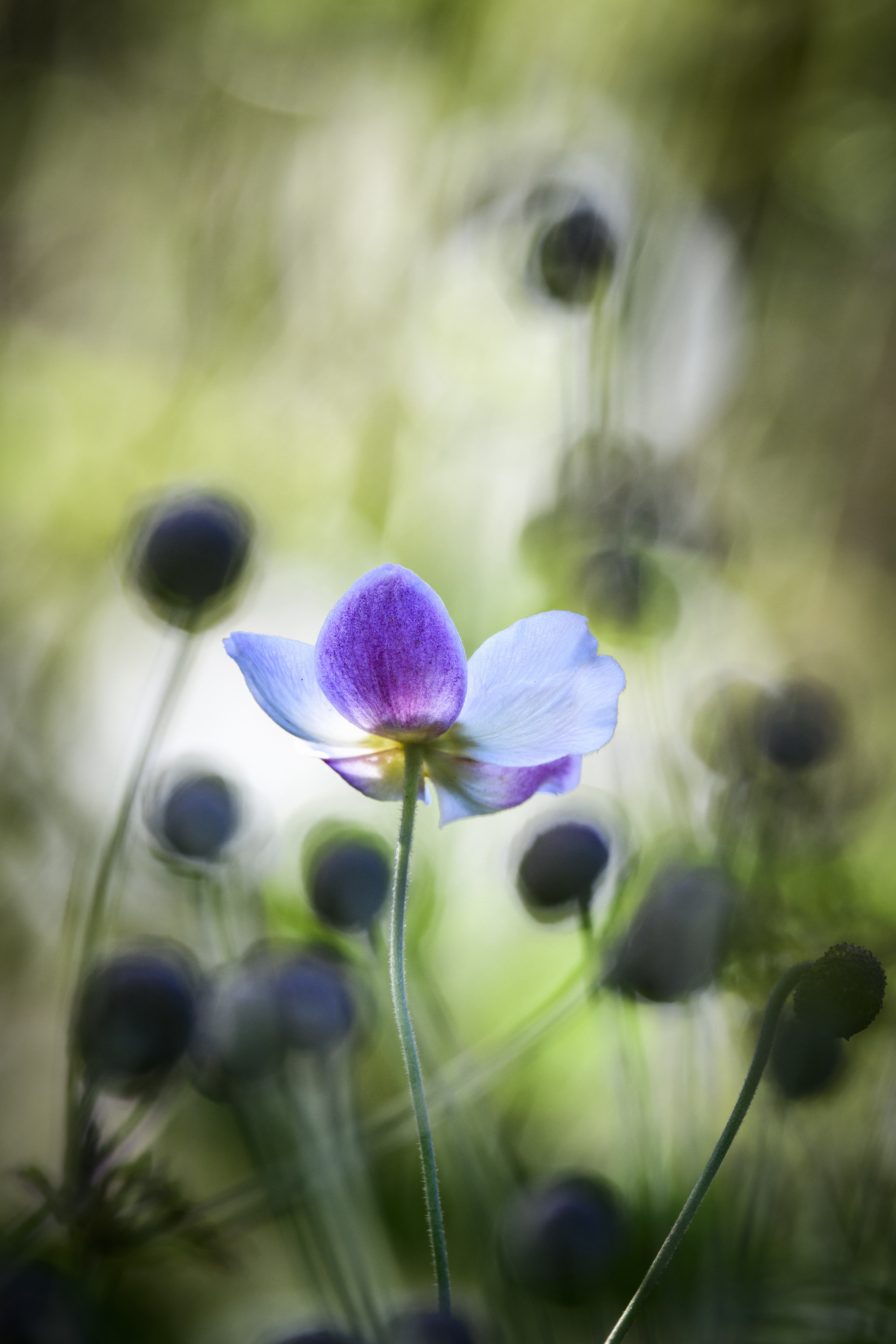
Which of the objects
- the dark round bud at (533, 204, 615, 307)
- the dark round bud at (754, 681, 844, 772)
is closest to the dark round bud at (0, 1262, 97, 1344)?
the dark round bud at (754, 681, 844, 772)

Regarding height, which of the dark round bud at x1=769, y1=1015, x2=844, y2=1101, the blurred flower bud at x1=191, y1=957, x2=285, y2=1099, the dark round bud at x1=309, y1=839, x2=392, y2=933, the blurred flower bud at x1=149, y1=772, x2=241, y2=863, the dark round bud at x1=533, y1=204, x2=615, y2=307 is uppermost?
the dark round bud at x1=533, y1=204, x2=615, y2=307

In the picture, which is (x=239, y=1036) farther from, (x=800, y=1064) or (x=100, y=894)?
(x=800, y=1064)

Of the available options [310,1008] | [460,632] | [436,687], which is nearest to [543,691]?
[436,687]

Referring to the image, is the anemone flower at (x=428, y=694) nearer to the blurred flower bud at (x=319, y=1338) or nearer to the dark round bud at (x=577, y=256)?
the blurred flower bud at (x=319, y=1338)

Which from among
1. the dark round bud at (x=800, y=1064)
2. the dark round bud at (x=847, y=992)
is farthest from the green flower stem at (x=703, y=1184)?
the dark round bud at (x=800, y=1064)

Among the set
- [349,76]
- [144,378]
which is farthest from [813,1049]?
[349,76]

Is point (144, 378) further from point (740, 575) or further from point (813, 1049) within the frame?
point (813, 1049)

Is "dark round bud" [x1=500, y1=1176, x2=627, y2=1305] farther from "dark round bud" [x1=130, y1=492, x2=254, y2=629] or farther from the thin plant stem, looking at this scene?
"dark round bud" [x1=130, y1=492, x2=254, y2=629]
